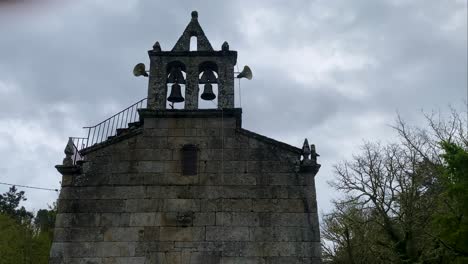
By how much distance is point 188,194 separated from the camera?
10.8 m

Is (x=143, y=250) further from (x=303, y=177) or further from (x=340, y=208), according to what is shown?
(x=340, y=208)

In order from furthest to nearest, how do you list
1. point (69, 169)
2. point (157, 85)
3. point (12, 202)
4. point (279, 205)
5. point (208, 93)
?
point (12, 202)
point (208, 93)
point (157, 85)
point (69, 169)
point (279, 205)

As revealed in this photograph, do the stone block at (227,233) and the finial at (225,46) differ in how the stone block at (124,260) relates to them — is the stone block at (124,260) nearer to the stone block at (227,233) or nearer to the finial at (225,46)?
the stone block at (227,233)

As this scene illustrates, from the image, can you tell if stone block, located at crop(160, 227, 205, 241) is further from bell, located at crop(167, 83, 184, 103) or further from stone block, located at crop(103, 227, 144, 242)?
bell, located at crop(167, 83, 184, 103)

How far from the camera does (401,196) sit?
72.9 ft

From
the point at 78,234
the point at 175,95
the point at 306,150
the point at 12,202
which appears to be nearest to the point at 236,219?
the point at 306,150

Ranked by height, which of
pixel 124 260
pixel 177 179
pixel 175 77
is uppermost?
pixel 175 77

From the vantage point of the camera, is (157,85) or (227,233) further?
(157,85)

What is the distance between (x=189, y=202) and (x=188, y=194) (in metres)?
0.21

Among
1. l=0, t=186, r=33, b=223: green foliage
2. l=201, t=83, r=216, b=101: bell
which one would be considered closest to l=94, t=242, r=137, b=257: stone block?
l=201, t=83, r=216, b=101: bell

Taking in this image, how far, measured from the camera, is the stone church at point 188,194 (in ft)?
33.7

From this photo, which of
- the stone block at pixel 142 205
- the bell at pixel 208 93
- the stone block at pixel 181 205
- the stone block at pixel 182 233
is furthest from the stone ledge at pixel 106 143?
the stone block at pixel 182 233

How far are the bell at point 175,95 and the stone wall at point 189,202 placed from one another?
1.17 m

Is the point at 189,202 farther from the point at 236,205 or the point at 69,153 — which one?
the point at 69,153
